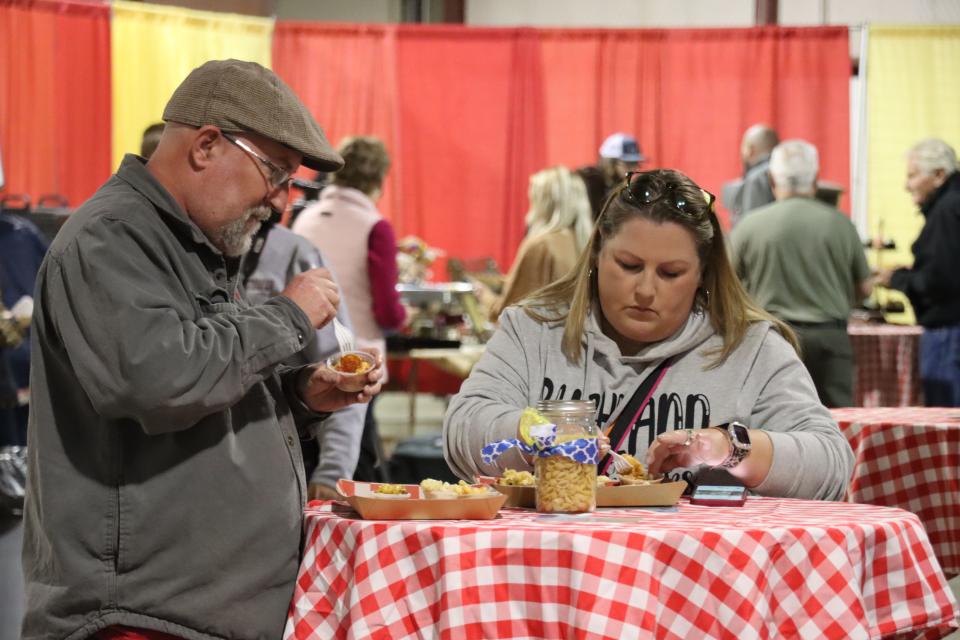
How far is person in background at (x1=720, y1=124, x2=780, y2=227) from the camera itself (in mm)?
7379

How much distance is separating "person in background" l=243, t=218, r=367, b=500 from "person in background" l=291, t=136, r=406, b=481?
5.95 feet

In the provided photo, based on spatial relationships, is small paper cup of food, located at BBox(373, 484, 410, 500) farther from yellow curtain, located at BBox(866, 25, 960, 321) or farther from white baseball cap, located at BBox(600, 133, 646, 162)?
yellow curtain, located at BBox(866, 25, 960, 321)

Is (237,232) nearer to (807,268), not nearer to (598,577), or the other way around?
(598,577)

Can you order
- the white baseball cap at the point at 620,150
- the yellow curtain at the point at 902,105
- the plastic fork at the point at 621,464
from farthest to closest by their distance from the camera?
1. the yellow curtain at the point at 902,105
2. the white baseball cap at the point at 620,150
3. the plastic fork at the point at 621,464

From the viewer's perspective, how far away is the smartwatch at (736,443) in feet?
7.70

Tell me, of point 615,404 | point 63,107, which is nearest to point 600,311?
point 615,404

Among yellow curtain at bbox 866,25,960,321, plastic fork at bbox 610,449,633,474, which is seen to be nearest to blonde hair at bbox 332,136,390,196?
plastic fork at bbox 610,449,633,474

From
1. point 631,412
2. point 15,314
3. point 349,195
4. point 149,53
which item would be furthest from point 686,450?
point 149,53

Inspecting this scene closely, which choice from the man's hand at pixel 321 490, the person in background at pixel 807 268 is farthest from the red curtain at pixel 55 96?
the man's hand at pixel 321 490

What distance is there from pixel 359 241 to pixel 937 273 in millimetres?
2931

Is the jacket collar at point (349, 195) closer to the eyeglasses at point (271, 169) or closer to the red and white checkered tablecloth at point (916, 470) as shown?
the red and white checkered tablecloth at point (916, 470)

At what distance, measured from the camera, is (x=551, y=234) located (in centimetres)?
588

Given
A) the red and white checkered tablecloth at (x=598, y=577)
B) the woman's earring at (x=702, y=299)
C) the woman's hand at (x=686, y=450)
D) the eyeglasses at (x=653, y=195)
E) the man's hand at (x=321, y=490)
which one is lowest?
the man's hand at (x=321, y=490)

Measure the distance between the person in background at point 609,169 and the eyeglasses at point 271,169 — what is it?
406 centimetres
